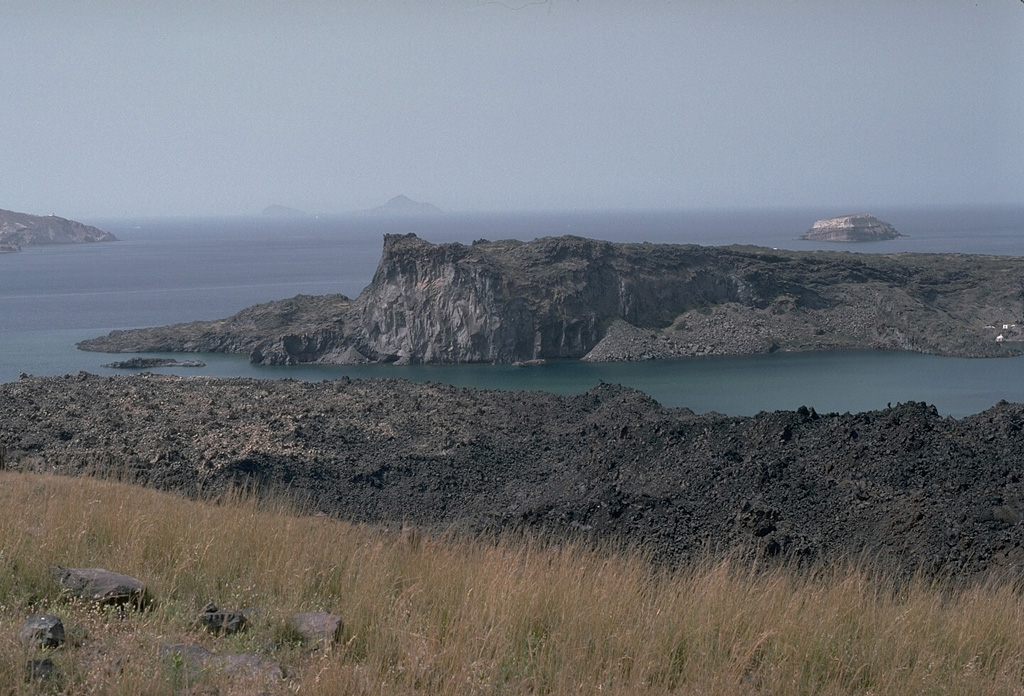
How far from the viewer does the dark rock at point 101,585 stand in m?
4.37

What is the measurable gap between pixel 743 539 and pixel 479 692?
7519mm

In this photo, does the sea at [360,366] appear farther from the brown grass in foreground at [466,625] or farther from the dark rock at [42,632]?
the dark rock at [42,632]

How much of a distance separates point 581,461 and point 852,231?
476 feet

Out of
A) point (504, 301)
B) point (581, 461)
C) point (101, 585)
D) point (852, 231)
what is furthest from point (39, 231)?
point (101, 585)

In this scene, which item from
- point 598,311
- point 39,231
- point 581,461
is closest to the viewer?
point 581,461

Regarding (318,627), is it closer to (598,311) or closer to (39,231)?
(598,311)

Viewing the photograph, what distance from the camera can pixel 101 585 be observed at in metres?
4.48

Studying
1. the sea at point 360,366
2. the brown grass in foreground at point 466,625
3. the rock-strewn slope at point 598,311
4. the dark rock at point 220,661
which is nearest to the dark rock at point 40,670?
the brown grass in foreground at point 466,625

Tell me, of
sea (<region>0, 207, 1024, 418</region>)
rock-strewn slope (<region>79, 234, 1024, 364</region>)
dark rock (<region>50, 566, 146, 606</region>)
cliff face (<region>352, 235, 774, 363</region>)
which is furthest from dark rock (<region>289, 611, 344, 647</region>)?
cliff face (<region>352, 235, 774, 363</region>)

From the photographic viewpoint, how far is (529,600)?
14.4 ft

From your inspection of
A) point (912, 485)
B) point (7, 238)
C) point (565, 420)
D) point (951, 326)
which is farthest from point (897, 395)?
point (7, 238)

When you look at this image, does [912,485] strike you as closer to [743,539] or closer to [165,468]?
[743,539]

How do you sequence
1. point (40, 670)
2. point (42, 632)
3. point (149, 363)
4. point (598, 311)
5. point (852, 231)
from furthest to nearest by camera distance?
1. point (852, 231)
2. point (598, 311)
3. point (149, 363)
4. point (42, 632)
5. point (40, 670)

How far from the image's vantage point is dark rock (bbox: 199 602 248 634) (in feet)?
13.8
